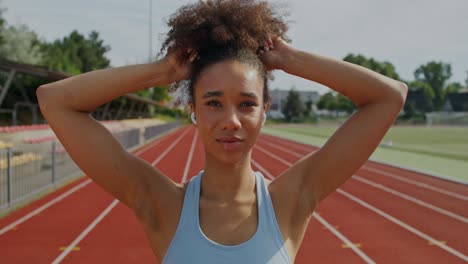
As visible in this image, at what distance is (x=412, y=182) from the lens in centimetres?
1172

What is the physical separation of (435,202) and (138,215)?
9143 mm

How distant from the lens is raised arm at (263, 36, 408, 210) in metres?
1.61

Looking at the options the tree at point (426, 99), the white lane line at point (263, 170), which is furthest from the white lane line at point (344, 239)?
the tree at point (426, 99)

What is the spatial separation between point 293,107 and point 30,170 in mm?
81186

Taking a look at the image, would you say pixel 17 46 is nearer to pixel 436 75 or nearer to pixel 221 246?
pixel 221 246

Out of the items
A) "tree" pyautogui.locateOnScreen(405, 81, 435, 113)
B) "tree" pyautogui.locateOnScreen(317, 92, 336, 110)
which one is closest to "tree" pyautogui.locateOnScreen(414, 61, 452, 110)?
"tree" pyautogui.locateOnScreen(405, 81, 435, 113)

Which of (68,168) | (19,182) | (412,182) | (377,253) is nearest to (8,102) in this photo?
(68,168)

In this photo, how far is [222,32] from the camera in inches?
59.5

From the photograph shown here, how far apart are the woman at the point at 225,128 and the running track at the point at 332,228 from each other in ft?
14.1

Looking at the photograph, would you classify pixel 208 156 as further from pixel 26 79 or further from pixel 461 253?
pixel 26 79

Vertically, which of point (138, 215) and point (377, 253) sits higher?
point (138, 215)

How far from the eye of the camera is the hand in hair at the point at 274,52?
1.63 metres

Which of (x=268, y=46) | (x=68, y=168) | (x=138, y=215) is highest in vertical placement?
(x=268, y=46)

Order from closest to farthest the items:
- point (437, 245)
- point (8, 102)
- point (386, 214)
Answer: point (437, 245), point (386, 214), point (8, 102)
